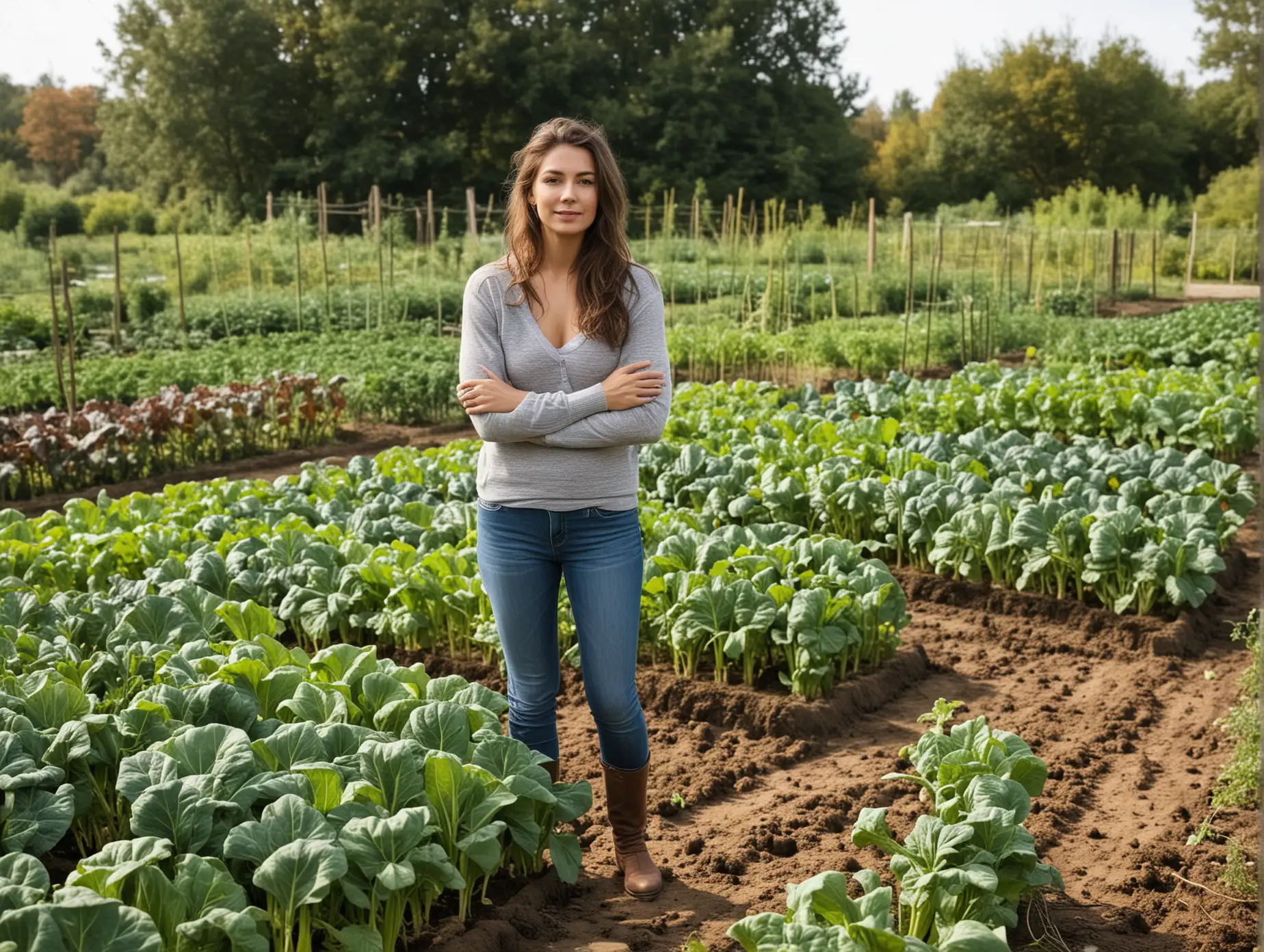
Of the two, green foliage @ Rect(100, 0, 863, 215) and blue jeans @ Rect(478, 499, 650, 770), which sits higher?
green foliage @ Rect(100, 0, 863, 215)

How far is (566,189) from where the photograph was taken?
2.96 metres

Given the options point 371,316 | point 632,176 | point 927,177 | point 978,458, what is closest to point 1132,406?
point 978,458

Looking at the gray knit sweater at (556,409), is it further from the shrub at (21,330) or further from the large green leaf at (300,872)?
the shrub at (21,330)

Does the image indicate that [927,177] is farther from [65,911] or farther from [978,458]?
[65,911]

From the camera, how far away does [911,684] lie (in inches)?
202

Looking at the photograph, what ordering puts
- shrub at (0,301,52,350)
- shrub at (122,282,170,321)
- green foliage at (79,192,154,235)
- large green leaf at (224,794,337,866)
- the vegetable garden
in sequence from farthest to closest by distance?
green foliage at (79,192,154,235)
shrub at (122,282,170,321)
shrub at (0,301,52,350)
the vegetable garden
large green leaf at (224,794,337,866)

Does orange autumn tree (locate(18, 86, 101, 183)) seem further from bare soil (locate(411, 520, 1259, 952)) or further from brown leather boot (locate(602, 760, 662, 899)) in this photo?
brown leather boot (locate(602, 760, 662, 899))

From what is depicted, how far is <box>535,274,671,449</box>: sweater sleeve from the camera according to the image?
9.59ft

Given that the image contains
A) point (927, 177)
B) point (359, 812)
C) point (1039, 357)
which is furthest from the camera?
point (927, 177)

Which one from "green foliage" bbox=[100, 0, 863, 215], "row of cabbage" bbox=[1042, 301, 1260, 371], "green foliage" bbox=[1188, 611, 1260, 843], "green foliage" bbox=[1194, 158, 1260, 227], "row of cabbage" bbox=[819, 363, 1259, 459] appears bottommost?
"green foliage" bbox=[1188, 611, 1260, 843]

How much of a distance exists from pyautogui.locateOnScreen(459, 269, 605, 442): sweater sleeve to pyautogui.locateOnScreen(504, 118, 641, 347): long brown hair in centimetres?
10

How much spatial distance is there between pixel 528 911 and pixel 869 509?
3881mm

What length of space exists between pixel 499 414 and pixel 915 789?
2.15 meters

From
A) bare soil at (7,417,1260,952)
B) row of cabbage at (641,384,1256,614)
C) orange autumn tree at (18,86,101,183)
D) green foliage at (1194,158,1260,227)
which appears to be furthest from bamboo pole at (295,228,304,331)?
orange autumn tree at (18,86,101,183)
